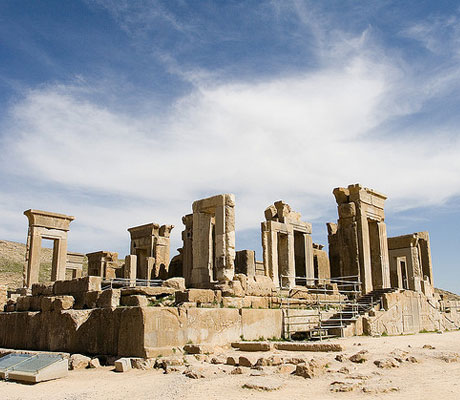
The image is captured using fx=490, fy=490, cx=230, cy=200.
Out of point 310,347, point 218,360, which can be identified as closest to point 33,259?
point 218,360

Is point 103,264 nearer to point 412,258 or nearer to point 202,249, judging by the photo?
point 202,249

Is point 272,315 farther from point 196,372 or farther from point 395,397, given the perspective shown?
point 395,397

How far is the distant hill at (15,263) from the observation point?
37.7 m

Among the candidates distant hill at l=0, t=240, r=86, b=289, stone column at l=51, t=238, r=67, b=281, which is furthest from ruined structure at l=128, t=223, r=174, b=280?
distant hill at l=0, t=240, r=86, b=289

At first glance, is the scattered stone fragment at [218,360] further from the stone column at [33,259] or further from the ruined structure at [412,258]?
the stone column at [33,259]

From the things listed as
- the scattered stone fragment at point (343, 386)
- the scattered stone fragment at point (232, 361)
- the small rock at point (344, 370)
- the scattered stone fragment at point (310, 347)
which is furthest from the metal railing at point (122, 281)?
the scattered stone fragment at point (343, 386)

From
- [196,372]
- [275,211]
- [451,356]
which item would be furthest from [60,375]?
[275,211]

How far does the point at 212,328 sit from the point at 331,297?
7399mm

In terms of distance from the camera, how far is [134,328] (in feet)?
33.3

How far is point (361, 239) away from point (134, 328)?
12906 millimetres

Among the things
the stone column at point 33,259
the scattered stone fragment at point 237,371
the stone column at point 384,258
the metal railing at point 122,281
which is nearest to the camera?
the scattered stone fragment at point 237,371

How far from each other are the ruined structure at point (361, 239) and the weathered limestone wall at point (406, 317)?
1.89 m

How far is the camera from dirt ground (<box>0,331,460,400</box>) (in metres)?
6.75

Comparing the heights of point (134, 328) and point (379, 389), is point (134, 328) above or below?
above
